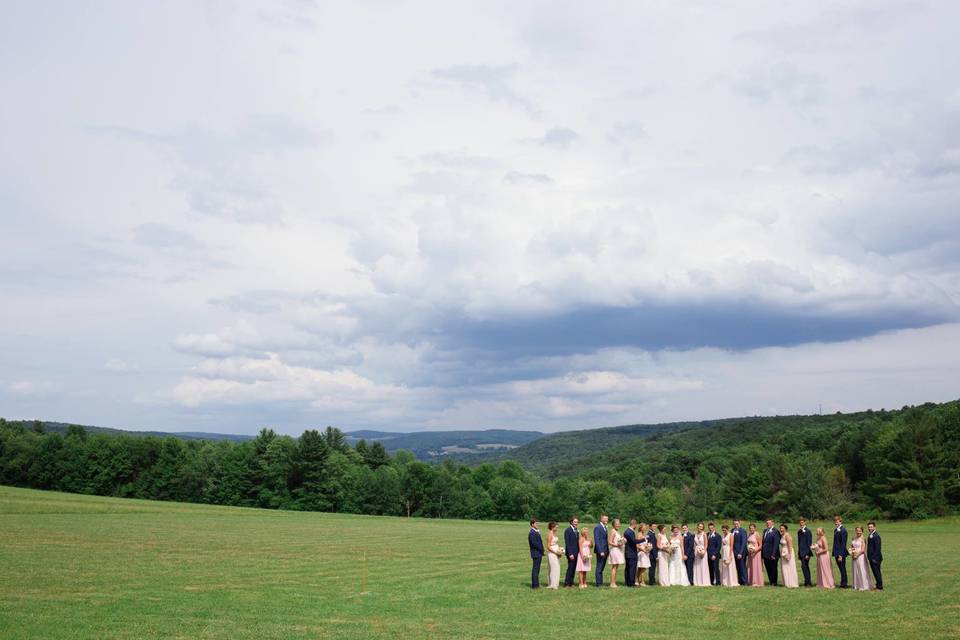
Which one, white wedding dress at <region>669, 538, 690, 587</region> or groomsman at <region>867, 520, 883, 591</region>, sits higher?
groomsman at <region>867, 520, 883, 591</region>

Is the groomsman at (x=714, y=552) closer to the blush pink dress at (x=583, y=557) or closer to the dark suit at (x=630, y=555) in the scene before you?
the dark suit at (x=630, y=555)

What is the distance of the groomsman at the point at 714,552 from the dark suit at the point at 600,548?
3.69 metres

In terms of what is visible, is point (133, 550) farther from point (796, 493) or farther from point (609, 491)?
point (609, 491)

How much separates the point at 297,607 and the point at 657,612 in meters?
9.48

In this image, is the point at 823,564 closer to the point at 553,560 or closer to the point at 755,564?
the point at 755,564

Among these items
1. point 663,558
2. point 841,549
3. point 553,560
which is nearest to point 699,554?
point 663,558

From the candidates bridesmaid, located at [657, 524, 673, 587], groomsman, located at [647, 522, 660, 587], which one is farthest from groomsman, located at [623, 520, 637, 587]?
bridesmaid, located at [657, 524, 673, 587]

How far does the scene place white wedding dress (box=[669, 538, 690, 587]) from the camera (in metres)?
27.8

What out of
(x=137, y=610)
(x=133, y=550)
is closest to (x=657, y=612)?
(x=137, y=610)

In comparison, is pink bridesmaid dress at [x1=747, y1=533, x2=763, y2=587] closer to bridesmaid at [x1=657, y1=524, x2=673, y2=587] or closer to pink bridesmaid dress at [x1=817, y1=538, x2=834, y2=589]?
pink bridesmaid dress at [x1=817, y1=538, x2=834, y2=589]

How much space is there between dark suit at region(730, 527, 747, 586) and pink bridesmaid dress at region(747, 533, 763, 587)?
0.26 metres

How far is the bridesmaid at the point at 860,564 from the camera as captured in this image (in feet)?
84.1

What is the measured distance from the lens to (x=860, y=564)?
2573 cm

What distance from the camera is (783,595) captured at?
2417cm
